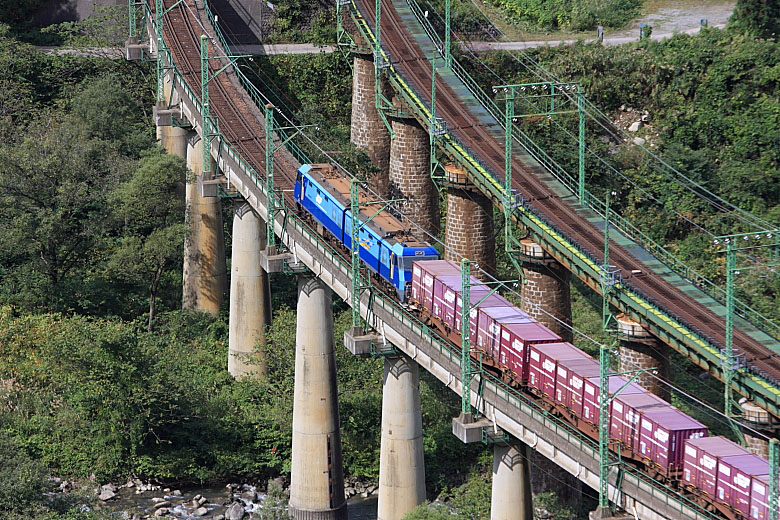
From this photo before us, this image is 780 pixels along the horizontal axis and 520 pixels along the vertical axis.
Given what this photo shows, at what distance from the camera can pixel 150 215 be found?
9800 centimetres

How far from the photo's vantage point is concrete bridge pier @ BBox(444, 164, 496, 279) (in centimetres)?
8312

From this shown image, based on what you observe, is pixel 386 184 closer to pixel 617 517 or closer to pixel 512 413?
pixel 512 413

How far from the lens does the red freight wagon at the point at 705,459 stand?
53.1 meters

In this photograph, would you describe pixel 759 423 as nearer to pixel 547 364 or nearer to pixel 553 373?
pixel 553 373

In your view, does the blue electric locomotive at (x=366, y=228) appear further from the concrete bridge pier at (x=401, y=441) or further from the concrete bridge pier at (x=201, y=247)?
the concrete bridge pier at (x=201, y=247)

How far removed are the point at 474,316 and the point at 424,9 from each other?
52344 millimetres

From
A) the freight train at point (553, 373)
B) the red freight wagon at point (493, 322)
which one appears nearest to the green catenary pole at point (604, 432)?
the freight train at point (553, 373)

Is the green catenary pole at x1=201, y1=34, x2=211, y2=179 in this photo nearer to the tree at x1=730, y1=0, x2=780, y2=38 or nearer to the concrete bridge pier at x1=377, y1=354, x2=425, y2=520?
the concrete bridge pier at x1=377, y1=354, x2=425, y2=520

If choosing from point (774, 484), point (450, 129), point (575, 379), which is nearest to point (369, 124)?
point (450, 129)

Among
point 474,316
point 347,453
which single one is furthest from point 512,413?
point 347,453

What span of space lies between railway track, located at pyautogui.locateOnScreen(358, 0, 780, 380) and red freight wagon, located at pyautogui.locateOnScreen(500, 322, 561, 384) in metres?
8.27

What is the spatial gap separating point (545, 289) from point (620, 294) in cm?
647

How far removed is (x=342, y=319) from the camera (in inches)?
3590

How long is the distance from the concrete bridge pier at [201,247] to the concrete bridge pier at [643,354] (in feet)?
119
